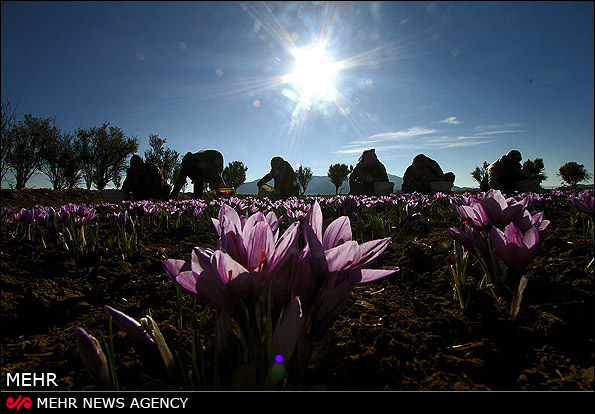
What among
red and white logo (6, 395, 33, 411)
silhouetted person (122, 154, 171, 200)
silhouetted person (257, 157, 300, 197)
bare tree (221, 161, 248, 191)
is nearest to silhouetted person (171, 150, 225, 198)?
silhouetted person (122, 154, 171, 200)

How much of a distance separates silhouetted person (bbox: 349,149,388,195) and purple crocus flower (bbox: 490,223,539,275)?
63.8 feet

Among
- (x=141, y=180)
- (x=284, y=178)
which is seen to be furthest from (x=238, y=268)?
(x=141, y=180)

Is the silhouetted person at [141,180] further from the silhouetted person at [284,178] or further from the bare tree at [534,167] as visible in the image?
the bare tree at [534,167]

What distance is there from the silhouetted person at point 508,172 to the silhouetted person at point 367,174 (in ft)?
23.7

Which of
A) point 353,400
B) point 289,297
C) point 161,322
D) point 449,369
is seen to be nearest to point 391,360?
point 449,369

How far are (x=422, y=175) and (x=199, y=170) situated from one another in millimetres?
17744

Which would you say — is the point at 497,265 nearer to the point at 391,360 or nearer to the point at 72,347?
the point at 391,360

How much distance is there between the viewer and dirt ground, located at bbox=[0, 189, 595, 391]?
94 centimetres

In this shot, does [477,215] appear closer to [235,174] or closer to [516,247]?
[516,247]

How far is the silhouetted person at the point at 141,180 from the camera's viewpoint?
14.9m

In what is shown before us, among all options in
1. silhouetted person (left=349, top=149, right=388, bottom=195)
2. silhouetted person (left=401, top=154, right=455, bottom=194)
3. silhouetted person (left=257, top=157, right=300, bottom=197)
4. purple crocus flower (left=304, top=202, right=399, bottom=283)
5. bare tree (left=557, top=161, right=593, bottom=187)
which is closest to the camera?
purple crocus flower (left=304, top=202, right=399, bottom=283)

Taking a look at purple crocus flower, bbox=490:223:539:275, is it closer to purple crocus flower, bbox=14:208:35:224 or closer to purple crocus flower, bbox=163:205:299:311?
purple crocus flower, bbox=163:205:299:311

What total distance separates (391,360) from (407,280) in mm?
995

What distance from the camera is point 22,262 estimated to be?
2.41m
